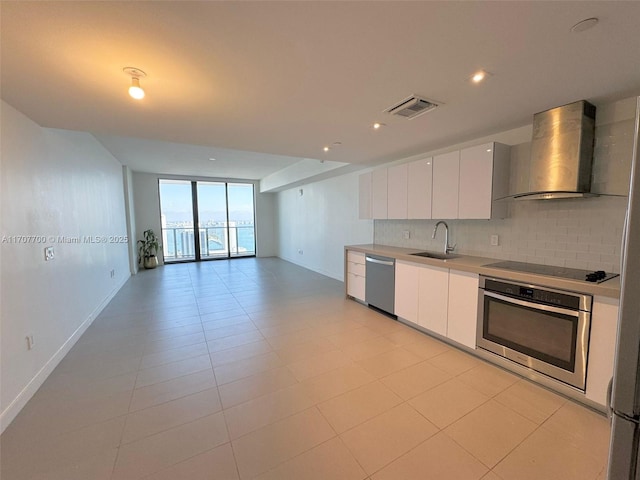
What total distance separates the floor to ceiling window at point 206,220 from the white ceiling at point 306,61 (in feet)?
19.3

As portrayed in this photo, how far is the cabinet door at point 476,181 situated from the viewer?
2709 mm

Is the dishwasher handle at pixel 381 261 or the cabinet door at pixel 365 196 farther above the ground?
the cabinet door at pixel 365 196

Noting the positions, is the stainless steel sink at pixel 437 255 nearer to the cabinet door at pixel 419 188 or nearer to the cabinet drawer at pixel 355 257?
the cabinet door at pixel 419 188

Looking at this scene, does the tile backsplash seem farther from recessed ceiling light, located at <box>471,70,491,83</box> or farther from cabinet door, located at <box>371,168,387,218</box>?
recessed ceiling light, located at <box>471,70,491,83</box>

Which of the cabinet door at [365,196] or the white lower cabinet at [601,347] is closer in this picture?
the white lower cabinet at [601,347]

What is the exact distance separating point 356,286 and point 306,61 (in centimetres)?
341

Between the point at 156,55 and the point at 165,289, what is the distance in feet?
15.9

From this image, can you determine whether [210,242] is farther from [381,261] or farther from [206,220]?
[381,261]

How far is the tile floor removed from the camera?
1.50m

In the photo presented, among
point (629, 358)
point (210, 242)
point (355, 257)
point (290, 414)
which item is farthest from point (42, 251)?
→ point (210, 242)

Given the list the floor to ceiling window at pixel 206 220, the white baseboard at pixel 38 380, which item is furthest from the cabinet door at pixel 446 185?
the floor to ceiling window at pixel 206 220

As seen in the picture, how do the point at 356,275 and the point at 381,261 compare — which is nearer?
the point at 381,261

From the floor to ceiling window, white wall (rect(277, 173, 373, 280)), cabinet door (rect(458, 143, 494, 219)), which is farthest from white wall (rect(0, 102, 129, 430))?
white wall (rect(277, 173, 373, 280))

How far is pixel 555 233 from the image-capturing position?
2.50 meters
